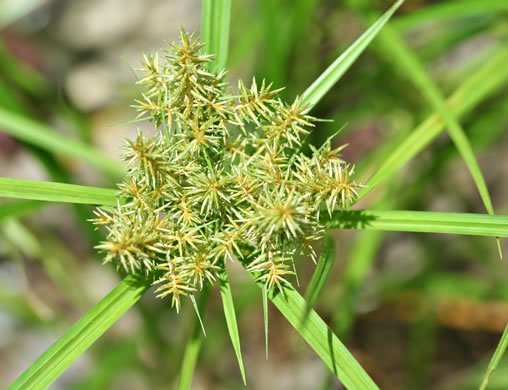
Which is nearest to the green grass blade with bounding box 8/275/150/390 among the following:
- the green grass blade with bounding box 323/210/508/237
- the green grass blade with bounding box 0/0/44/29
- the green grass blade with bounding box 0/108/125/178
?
the green grass blade with bounding box 323/210/508/237

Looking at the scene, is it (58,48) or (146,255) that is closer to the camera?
(146,255)


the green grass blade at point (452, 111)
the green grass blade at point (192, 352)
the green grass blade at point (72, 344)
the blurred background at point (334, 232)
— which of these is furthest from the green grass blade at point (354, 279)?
the green grass blade at point (72, 344)

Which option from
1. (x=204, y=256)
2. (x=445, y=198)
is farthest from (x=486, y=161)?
(x=204, y=256)

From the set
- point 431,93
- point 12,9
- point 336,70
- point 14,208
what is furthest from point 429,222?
point 12,9

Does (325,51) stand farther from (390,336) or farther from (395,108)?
(390,336)

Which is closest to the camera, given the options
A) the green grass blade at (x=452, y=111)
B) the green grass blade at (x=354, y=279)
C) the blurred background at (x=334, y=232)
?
the green grass blade at (x=452, y=111)

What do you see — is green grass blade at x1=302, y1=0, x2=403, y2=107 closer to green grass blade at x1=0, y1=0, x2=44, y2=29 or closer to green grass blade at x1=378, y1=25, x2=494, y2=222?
green grass blade at x1=378, y1=25, x2=494, y2=222

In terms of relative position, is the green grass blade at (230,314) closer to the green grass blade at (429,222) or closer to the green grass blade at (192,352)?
the green grass blade at (192,352)
